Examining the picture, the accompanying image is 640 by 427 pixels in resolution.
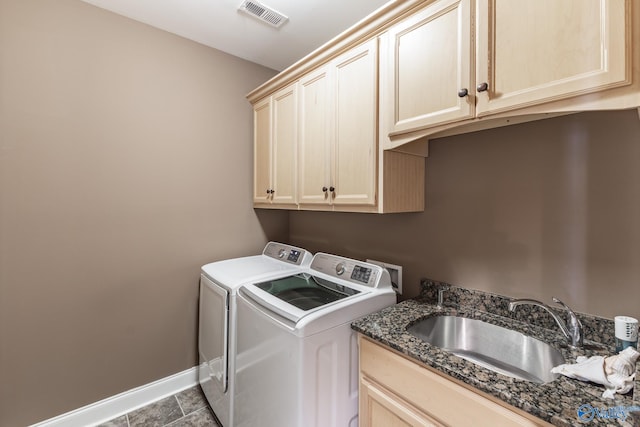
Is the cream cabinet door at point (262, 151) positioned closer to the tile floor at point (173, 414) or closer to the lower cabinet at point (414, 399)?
the lower cabinet at point (414, 399)

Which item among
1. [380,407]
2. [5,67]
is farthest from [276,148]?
[380,407]

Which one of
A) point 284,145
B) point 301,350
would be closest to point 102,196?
point 284,145

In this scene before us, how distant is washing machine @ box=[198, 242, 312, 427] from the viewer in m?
1.59

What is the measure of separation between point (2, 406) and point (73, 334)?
42 cm

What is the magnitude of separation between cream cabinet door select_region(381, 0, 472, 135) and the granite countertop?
88 centimetres

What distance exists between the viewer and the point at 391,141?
1.33 meters

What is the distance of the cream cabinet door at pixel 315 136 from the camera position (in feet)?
5.41

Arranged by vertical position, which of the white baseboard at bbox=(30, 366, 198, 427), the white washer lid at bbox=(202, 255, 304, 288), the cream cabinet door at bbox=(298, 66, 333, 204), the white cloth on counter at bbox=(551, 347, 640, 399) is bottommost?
the white baseboard at bbox=(30, 366, 198, 427)

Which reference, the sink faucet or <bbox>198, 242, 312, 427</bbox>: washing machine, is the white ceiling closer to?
<bbox>198, 242, 312, 427</bbox>: washing machine

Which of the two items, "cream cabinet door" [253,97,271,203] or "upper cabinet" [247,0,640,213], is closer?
"upper cabinet" [247,0,640,213]

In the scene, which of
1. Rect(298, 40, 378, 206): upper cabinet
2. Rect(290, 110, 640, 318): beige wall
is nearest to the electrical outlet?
Rect(290, 110, 640, 318): beige wall

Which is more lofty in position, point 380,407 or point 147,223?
point 147,223

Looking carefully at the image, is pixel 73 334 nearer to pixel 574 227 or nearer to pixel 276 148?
pixel 276 148

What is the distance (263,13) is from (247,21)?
155mm
